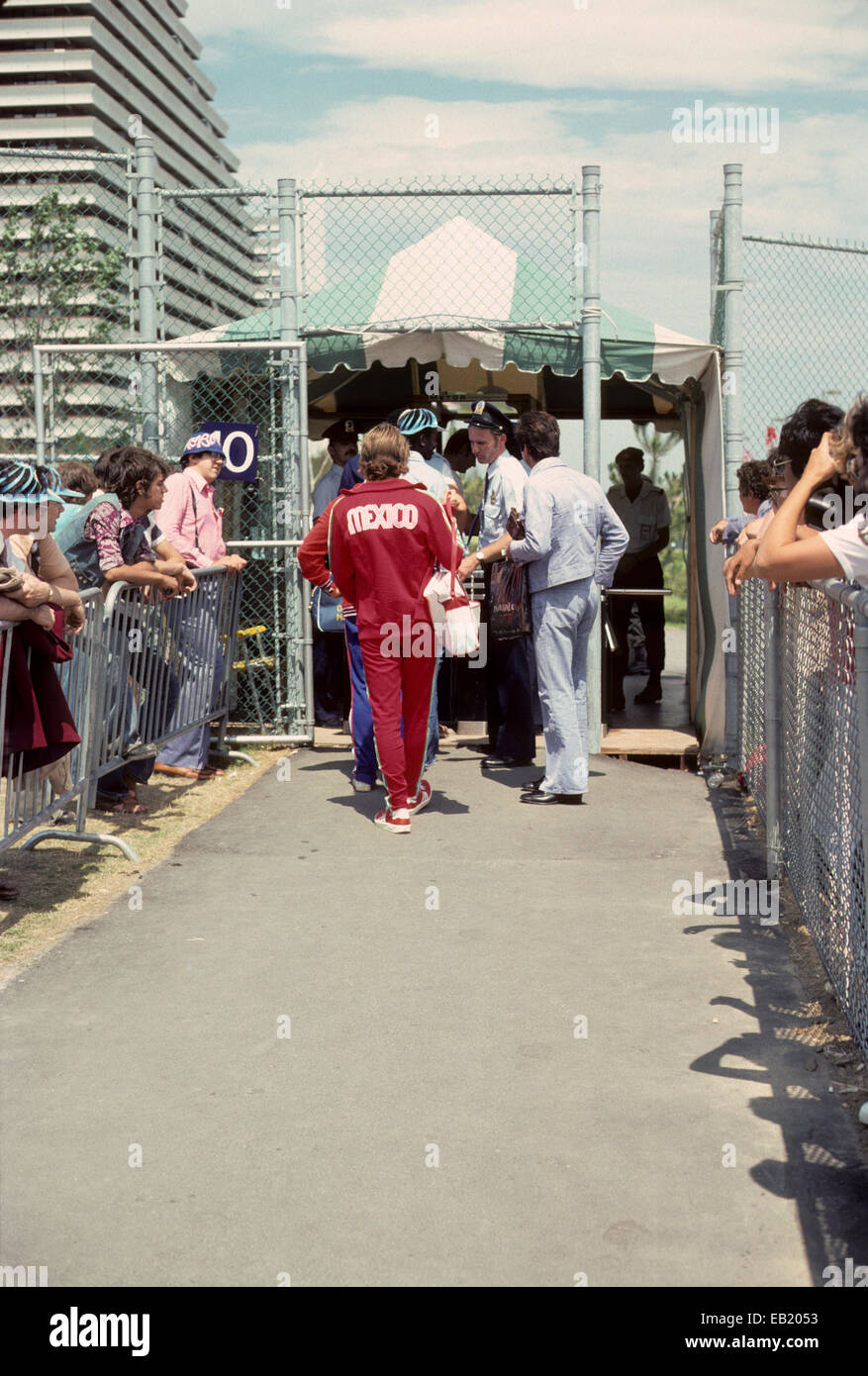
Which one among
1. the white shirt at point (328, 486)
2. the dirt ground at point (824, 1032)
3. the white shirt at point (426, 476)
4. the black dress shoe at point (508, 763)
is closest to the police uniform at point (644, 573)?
the white shirt at point (328, 486)

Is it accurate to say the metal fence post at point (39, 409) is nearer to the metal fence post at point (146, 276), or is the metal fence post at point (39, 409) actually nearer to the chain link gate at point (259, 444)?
the chain link gate at point (259, 444)

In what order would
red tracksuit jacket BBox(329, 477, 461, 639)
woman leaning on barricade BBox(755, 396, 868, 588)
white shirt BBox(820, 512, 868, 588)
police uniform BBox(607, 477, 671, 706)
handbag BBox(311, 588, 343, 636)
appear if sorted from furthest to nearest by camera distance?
police uniform BBox(607, 477, 671, 706) → handbag BBox(311, 588, 343, 636) → red tracksuit jacket BBox(329, 477, 461, 639) → white shirt BBox(820, 512, 868, 588) → woman leaning on barricade BBox(755, 396, 868, 588)

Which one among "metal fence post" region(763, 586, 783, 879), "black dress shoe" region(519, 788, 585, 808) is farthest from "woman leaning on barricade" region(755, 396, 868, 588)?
"black dress shoe" region(519, 788, 585, 808)

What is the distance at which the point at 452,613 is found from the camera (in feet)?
25.3

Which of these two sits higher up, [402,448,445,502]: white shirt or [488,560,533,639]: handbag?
[402,448,445,502]: white shirt

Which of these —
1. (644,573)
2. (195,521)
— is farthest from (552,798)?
(644,573)

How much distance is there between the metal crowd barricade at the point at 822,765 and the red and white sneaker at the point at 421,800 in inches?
72.4

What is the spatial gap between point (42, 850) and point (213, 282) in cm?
566

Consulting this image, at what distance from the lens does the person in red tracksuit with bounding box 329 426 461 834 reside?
759 cm

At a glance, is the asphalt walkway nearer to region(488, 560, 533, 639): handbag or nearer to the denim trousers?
the denim trousers

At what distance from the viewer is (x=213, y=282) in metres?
11.2

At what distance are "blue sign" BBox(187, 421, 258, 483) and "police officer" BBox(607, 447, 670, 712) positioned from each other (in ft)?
15.4

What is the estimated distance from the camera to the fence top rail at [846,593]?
373 cm
